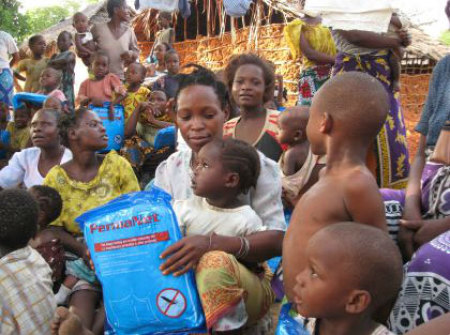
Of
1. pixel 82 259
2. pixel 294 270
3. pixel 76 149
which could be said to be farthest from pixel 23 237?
pixel 294 270

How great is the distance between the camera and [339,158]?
78.5 inches

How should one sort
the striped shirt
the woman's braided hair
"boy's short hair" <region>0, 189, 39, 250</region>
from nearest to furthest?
the striped shirt, "boy's short hair" <region>0, 189, 39, 250</region>, the woman's braided hair

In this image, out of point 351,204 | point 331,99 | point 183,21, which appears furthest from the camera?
point 183,21

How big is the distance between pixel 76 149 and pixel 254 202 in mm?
1344

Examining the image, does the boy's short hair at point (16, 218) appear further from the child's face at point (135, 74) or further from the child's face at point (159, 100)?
the child's face at point (135, 74)

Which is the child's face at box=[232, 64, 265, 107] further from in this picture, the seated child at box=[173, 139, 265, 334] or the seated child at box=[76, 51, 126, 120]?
the seated child at box=[76, 51, 126, 120]

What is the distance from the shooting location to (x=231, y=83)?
3.85 m

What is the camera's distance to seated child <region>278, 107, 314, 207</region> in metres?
3.36

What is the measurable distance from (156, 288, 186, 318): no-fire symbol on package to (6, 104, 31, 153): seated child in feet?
13.0

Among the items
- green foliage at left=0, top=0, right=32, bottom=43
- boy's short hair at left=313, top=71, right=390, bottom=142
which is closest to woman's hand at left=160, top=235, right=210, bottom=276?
boy's short hair at left=313, top=71, right=390, bottom=142

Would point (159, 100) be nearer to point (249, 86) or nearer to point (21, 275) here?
point (249, 86)

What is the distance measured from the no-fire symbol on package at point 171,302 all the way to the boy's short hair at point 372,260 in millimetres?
726

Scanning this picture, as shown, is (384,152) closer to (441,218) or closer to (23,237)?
(441,218)

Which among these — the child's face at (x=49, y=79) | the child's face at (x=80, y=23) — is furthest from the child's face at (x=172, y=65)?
the child's face at (x=80, y=23)
